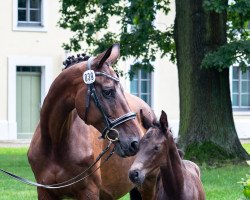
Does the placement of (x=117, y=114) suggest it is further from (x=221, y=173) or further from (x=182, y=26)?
(x=182, y=26)

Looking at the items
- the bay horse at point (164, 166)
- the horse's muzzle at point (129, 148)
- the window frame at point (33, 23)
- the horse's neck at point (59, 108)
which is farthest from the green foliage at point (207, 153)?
the window frame at point (33, 23)

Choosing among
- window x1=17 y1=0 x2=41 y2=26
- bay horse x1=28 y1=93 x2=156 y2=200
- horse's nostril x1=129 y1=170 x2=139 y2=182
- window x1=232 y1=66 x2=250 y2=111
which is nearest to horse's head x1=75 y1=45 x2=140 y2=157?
horse's nostril x1=129 y1=170 x2=139 y2=182

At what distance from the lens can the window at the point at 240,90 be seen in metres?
37.8

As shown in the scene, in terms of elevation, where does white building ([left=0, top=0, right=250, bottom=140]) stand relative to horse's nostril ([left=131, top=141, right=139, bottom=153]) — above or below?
above

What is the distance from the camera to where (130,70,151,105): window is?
35.8 m

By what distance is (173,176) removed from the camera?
9.31 meters

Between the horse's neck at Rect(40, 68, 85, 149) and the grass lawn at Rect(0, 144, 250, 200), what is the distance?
5030 millimetres

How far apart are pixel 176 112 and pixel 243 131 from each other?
293 cm

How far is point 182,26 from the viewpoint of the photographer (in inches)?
865

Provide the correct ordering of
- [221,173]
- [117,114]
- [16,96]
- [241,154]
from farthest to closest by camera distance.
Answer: [16,96] → [241,154] → [221,173] → [117,114]

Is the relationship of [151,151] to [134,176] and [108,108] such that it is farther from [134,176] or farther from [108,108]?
[108,108]

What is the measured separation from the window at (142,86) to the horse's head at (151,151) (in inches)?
1046

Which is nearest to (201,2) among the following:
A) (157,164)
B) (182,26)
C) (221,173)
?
(182,26)

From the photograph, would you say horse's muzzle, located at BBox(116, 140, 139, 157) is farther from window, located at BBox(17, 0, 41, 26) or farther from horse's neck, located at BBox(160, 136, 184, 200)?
window, located at BBox(17, 0, 41, 26)
